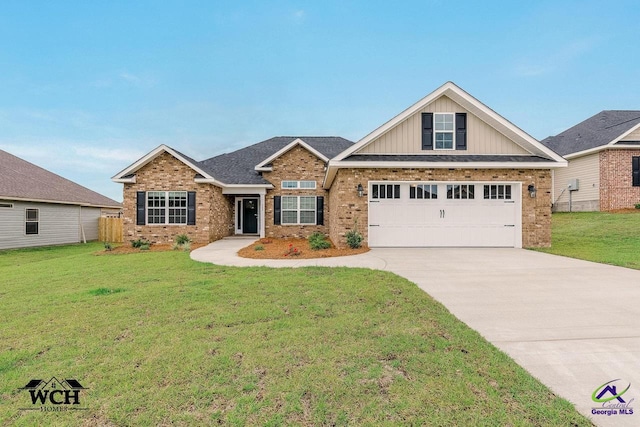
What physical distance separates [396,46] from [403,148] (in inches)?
477

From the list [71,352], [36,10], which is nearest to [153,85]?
[36,10]

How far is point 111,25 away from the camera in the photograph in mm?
15500

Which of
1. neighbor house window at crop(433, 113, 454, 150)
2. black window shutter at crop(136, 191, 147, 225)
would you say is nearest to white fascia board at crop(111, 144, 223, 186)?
black window shutter at crop(136, 191, 147, 225)

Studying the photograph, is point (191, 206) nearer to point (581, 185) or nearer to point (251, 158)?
point (251, 158)

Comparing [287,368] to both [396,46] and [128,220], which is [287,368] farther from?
[396,46]

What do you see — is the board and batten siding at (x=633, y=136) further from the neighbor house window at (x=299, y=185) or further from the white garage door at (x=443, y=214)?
the neighbor house window at (x=299, y=185)

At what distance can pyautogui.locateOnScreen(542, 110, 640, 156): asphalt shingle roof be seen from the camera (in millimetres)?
17719

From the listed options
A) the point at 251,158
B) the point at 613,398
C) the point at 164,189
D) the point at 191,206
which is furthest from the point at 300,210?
the point at 613,398

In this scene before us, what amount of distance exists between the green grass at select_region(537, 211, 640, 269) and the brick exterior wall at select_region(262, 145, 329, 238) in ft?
32.8

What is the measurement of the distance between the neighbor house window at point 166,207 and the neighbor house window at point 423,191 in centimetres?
994

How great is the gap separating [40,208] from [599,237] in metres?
26.6

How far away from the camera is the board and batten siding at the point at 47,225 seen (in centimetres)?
1372

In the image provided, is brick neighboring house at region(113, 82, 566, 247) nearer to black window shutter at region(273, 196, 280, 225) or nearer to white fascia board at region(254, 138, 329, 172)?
white fascia board at region(254, 138, 329, 172)

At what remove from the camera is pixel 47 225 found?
15523 millimetres
